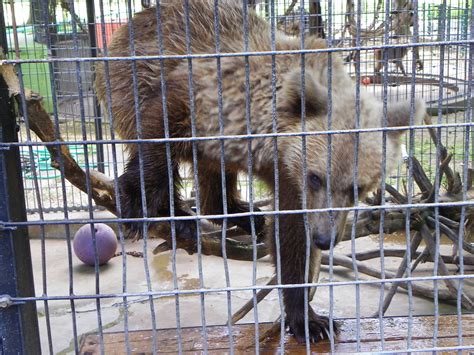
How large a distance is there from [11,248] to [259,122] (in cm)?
133

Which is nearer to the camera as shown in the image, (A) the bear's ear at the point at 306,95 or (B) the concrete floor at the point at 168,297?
(A) the bear's ear at the point at 306,95

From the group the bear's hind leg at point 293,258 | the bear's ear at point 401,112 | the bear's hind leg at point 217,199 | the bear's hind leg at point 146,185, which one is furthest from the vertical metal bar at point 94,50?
the bear's ear at point 401,112

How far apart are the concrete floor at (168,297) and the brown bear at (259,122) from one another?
1.59 metres

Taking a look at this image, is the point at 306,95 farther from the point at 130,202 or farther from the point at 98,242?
the point at 98,242

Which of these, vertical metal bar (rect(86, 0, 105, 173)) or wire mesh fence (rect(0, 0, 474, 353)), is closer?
wire mesh fence (rect(0, 0, 474, 353))

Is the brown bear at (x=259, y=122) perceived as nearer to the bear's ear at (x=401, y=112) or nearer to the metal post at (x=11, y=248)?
the bear's ear at (x=401, y=112)

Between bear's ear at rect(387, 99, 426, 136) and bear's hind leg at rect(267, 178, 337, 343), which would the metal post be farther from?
bear's ear at rect(387, 99, 426, 136)

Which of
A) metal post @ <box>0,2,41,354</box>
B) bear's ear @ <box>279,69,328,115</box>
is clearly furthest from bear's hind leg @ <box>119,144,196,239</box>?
metal post @ <box>0,2,41,354</box>

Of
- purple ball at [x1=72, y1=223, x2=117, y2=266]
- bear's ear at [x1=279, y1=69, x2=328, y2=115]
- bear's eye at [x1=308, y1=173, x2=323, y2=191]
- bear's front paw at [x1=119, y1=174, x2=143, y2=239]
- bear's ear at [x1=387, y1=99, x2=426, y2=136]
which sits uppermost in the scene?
bear's ear at [x1=279, y1=69, x2=328, y2=115]

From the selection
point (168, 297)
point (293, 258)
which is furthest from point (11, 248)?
point (168, 297)

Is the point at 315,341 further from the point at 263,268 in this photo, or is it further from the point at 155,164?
the point at 263,268

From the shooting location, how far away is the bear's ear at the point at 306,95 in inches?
98.9

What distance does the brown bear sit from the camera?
2740 millimetres

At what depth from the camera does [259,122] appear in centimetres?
296
